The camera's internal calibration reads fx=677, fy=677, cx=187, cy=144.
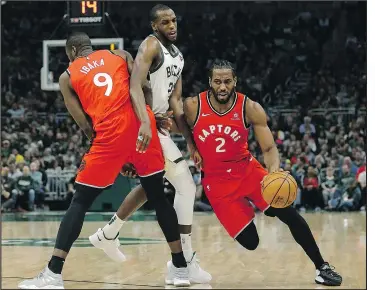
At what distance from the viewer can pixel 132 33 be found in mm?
20703

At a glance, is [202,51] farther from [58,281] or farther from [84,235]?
[58,281]

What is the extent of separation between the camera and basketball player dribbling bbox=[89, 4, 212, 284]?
205 inches

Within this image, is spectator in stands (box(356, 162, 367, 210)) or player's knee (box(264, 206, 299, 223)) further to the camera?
spectator in stands (box(356, 162, 367, 210))

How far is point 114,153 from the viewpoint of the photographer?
473 cm

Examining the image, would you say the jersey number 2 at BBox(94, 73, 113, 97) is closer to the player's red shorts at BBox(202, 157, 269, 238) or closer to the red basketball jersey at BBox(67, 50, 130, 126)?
the red basketball jersey at BBox(67, 50, 130, 126)

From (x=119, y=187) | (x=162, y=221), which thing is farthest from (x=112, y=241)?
(x=119, y=187)

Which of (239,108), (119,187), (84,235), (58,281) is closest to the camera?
(58,281)

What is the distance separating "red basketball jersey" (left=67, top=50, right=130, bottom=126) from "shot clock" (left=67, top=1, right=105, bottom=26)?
22.8 ft

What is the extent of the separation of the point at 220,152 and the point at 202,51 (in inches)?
609

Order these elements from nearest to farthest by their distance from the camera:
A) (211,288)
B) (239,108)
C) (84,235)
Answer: (211,288) < (239,108) < (84,235)

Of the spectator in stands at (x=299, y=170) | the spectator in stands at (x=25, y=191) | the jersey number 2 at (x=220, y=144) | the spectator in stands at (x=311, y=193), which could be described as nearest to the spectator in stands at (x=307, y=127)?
the spectator in stands at (x=299, y=170)

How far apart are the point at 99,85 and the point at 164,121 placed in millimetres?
674

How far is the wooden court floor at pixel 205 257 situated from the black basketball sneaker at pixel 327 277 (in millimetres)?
69

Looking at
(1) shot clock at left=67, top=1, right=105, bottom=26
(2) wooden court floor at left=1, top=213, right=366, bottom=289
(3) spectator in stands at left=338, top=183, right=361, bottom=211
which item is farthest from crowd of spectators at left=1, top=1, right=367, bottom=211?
(2) wooden court floor at left=1, top=213, right=366, bottom=289
